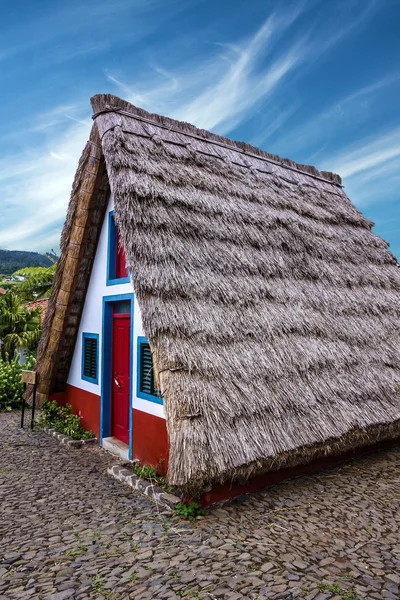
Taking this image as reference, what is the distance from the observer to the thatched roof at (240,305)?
15.7ft

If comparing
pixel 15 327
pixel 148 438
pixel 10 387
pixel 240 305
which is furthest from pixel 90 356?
pixel 15 327

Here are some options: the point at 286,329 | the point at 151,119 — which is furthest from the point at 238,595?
the point at 151,119

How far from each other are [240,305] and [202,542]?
2932 millimetres

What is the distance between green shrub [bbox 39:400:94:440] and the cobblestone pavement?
1719 mm

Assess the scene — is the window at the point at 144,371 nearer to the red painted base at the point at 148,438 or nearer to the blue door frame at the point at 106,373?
the red painted base at the point at 148,438

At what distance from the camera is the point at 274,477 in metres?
5.84

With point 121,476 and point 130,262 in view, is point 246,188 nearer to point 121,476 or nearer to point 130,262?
point 130,262

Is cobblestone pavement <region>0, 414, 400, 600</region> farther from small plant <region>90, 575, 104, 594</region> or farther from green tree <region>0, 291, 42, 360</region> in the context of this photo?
green tree <region>0, 291, 42, 360</region>

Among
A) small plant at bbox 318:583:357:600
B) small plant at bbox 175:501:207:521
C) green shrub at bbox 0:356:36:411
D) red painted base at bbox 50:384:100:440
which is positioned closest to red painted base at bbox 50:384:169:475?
red painted base at bbox 50:384:100:440

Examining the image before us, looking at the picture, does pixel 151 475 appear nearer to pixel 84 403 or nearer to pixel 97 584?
pixel 97 584

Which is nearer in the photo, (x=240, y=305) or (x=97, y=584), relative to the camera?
(x=97, y=584)

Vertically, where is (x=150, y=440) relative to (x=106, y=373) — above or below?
below

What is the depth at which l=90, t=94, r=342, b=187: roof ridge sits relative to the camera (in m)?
7.00

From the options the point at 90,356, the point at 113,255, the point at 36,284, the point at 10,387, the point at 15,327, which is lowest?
the point at 10,387
